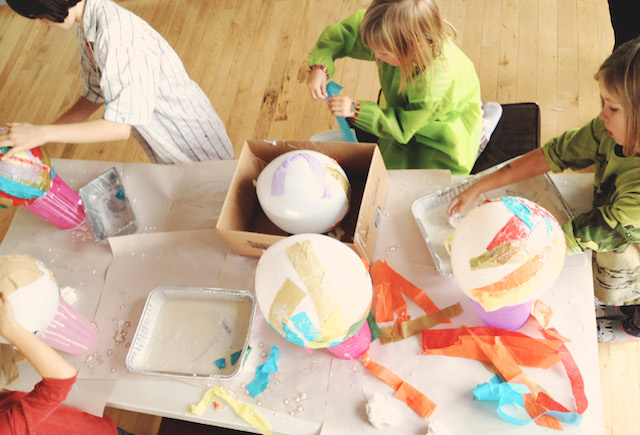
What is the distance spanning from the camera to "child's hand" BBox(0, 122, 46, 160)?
1.01 m

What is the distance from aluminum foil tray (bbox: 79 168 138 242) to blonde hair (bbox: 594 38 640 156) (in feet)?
3.58

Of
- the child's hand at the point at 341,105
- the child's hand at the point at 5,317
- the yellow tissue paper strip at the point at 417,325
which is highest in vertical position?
the child's hand at the point at 341,105

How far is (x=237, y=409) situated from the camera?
0.93m

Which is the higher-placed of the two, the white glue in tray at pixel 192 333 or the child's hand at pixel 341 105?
the child's hand at pixel 341 105

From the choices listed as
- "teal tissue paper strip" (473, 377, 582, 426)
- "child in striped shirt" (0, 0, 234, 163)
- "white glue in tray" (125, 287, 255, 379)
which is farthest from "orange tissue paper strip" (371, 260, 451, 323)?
"child in striped shirt" (0, 0, 234, 163)

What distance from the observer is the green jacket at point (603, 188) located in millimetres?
884

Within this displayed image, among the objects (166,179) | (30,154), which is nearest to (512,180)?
(166,179)

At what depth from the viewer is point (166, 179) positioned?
130 centimetres

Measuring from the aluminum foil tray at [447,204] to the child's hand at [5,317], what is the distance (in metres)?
0.78

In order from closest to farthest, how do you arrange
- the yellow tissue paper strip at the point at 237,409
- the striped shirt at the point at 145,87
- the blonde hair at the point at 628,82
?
the blonde hair at the point at 628,82, the yellow tissue paper strip at the point at 237,409, the striped shirt at the point at 145,87

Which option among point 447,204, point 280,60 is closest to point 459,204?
point 447,204

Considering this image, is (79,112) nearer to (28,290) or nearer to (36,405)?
(28,290)

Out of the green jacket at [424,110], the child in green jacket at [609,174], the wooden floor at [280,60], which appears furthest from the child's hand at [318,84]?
the wooden floor at [280,60]

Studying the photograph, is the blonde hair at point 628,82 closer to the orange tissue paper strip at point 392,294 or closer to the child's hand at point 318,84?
the orange tissue paper strip at point 392,294
